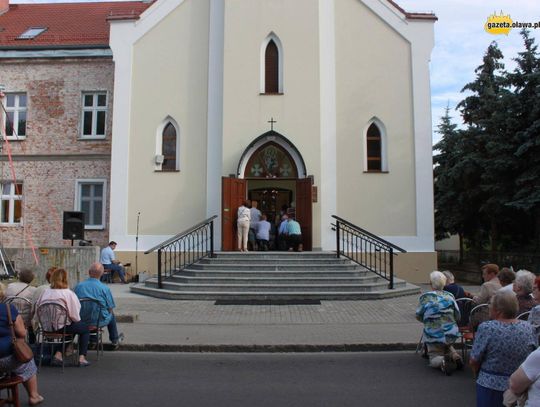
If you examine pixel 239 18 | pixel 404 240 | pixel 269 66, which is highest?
pixel 239 18

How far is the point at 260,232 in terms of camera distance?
17.3 m

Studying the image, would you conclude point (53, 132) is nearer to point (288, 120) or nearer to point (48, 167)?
point (48, 167)

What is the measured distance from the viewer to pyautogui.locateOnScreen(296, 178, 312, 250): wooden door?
17875mm

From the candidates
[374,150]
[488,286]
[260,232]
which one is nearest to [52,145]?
[260,232]

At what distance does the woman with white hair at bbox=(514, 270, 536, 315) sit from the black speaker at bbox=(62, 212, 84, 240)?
44.8 ft

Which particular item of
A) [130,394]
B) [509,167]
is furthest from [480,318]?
[509,167]

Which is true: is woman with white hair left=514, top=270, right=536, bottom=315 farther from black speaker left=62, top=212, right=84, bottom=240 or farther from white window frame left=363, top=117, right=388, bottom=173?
black speaker left=62, top=212, right=84, bottom=240

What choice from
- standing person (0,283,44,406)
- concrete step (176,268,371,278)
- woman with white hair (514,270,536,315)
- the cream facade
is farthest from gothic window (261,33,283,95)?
standing person (0,283,44,406)

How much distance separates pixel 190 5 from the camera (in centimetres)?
1989

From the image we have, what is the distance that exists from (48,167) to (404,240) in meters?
13.7

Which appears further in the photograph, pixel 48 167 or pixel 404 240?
pixel 48 167

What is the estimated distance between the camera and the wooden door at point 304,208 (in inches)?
704

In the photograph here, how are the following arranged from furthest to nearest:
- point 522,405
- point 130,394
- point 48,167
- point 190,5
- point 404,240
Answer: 1. point 48,167
2. point 190,5
3. point 404,240
4. point 130,394
5. point 522,405

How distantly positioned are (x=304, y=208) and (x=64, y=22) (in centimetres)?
1470
